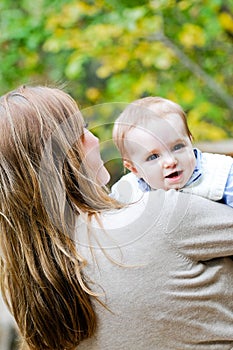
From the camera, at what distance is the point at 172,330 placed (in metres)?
1.13

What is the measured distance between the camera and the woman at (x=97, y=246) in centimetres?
110

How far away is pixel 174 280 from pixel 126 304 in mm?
92

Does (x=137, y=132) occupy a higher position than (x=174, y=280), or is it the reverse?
(x=137, y=132)

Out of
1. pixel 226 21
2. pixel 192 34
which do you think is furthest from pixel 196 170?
pixel 192 34

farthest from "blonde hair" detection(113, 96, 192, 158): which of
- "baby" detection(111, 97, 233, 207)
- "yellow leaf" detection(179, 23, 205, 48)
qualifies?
"yellow leaf" detection(179, 23, 205, 48)

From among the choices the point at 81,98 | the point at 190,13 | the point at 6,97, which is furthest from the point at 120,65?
the point at 6,97

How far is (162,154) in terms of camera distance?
1163mm

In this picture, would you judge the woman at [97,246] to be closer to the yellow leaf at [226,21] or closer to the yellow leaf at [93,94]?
the yellow leaf at [226,21]

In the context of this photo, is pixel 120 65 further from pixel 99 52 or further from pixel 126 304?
pixel 126 304

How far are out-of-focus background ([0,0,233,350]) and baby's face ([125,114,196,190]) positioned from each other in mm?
2030

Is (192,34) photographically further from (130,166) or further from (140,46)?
(130,166)

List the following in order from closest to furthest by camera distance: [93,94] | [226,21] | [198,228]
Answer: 1. [198,228]
2. [226,21]
3. [93,94]

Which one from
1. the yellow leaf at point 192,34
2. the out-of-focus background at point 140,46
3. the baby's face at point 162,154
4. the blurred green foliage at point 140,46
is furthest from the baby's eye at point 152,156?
the yellow leaf at point 192,34

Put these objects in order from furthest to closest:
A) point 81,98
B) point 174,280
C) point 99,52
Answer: point 81,98 < point 99,52 < point 174,280
